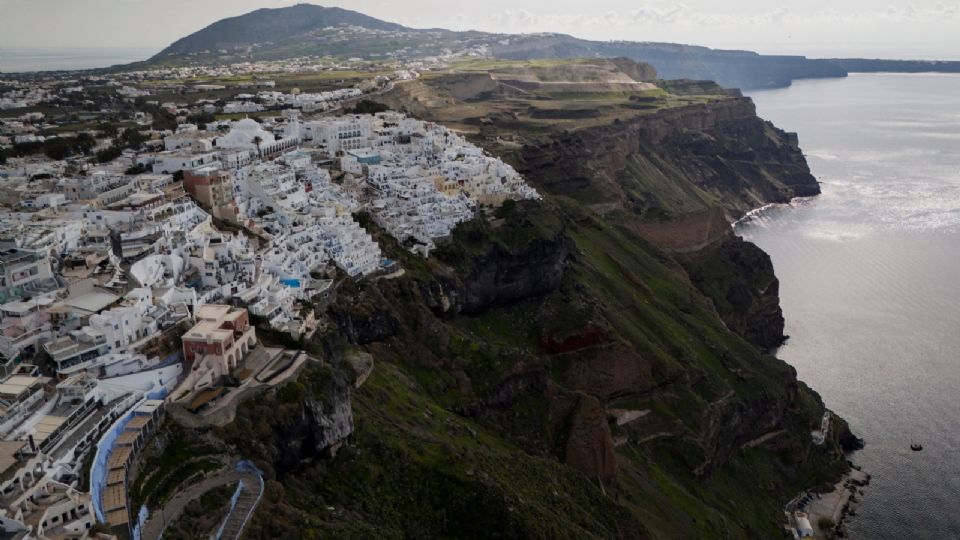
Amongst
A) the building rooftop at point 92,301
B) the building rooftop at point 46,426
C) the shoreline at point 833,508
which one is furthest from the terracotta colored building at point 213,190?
the shoreline at point 833,508

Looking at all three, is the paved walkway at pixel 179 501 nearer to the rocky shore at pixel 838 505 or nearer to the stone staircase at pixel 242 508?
the stone staircase at pixel 242 508

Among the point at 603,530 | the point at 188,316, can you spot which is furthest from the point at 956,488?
the point at 188,316

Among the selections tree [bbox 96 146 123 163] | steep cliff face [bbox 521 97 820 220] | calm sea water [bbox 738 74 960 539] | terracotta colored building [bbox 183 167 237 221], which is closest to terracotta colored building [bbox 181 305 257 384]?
terracotta colored building [bbox 183 167 237 221]

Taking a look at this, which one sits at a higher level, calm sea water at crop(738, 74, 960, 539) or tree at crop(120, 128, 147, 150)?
tree at crop(120, 128, 147, 150)

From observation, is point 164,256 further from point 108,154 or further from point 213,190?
point 108,154

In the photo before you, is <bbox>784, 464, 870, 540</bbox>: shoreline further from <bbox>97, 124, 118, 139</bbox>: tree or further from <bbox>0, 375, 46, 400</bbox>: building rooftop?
<bbox>97, 124, 118, 139</bbox>: tree

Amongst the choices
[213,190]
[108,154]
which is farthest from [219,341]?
[108,154]
